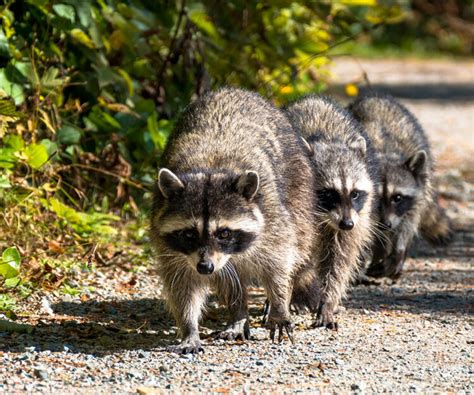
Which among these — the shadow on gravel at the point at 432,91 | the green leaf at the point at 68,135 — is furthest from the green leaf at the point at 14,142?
the shadow on gravel at the point at 432,91

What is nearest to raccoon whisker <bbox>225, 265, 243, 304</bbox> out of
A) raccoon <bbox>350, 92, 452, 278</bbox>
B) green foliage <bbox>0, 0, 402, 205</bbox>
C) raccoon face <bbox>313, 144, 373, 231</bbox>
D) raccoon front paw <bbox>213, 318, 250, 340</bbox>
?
raccoon front paw <bbox>213, 318, 250, 340</bbox>

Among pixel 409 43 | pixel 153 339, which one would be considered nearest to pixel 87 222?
pixel 153 339

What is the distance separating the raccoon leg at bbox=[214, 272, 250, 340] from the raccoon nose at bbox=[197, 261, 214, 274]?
0.60 m

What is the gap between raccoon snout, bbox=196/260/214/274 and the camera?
5266 millimetres

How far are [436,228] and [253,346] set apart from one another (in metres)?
3.26

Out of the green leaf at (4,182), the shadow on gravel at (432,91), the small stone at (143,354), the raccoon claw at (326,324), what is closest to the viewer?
the small stone at (143,354)

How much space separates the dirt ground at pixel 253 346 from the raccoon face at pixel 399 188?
41 centimetres

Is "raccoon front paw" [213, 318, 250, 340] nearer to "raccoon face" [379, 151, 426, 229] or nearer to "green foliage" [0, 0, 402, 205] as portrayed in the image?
"green foliage" [0, 0, 402, 205]

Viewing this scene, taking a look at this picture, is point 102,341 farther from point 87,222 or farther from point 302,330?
point 87,222

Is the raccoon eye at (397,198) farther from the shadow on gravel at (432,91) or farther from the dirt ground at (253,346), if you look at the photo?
the shadow on gravel at (432,91)

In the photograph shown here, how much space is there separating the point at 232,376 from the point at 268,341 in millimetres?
924

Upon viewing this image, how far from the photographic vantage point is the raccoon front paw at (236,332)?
579 centimetres

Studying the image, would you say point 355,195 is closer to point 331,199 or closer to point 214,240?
point 331,199

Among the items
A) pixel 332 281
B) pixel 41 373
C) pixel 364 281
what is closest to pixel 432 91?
pixel 364 281
